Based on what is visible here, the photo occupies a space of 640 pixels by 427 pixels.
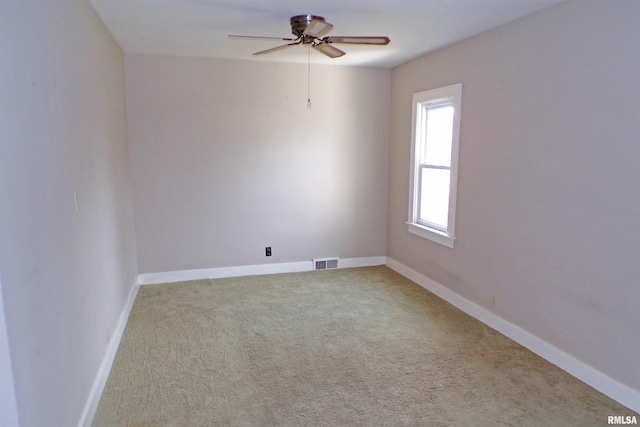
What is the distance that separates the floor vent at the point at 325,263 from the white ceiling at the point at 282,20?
2435 millimetres

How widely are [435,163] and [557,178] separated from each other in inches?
62.2

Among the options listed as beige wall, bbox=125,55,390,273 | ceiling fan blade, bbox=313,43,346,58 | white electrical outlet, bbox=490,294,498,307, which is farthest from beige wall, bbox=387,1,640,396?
beige wall, bbox=125,55,390,273

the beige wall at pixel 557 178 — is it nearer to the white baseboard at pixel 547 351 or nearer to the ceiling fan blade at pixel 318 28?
the white baseboard at pixel 547 351

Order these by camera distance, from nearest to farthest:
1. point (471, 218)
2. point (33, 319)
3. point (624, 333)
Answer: point (33, 319) < point (624, 333) < point (471, 218)

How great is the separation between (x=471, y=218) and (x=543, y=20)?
1.61 metres

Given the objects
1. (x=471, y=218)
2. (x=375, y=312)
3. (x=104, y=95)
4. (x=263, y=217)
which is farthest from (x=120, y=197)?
(x=471, y=218)

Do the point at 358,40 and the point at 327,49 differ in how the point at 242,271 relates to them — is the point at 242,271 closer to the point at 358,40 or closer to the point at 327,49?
the point at 327,49

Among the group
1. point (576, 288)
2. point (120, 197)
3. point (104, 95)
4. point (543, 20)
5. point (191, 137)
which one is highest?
point (543, 20)

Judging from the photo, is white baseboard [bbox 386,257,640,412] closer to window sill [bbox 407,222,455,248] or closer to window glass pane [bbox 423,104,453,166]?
window sill [bbox 407,222,455,248]

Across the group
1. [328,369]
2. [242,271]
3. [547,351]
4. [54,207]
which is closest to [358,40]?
[54,207]

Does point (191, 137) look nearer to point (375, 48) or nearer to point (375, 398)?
point (375, 48)

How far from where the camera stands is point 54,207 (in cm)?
184

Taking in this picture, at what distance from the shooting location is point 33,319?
1.52 meters

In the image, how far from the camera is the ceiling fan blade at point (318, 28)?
2.51 metres
